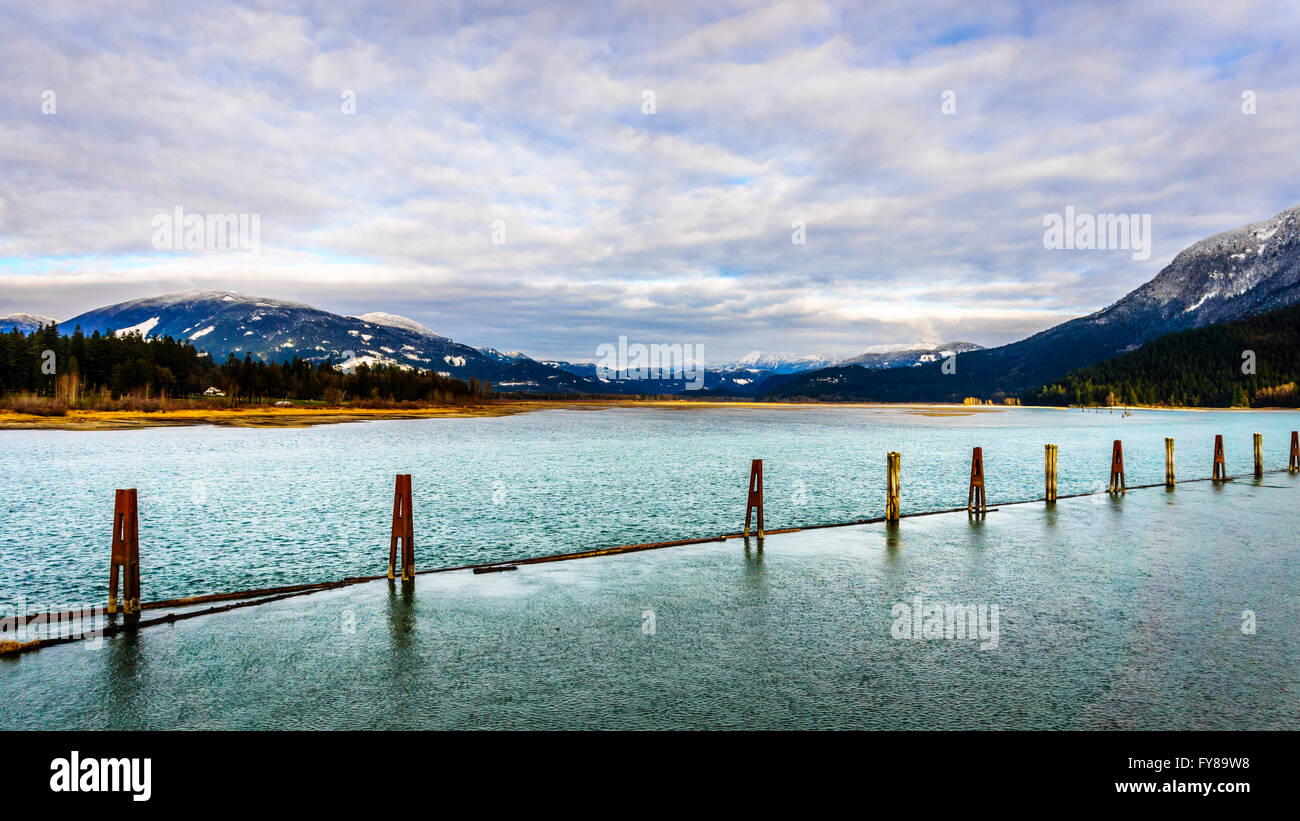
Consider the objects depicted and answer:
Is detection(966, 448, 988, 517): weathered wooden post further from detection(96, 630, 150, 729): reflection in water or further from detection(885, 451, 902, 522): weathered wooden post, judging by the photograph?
detection(96, 630, 150, 729): reflection in water

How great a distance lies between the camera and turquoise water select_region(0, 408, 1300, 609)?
20.5 m

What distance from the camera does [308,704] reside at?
883 centimetres

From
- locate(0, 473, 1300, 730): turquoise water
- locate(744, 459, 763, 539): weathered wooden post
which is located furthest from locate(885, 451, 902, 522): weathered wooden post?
locate(0, 473, 1300, 730): turquoise water

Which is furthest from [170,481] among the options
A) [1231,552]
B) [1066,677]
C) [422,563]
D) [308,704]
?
[1231,552]

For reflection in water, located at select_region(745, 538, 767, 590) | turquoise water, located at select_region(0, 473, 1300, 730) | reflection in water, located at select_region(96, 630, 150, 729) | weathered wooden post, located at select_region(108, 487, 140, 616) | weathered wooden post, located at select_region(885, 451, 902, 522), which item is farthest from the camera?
weathered wooden post, located at select_region(885, 451, 902, 522)

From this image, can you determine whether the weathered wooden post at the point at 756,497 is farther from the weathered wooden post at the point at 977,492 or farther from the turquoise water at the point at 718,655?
the weathered wooden post at the point at 977,492

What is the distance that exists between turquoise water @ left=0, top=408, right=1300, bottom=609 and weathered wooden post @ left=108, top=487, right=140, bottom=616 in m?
3.25

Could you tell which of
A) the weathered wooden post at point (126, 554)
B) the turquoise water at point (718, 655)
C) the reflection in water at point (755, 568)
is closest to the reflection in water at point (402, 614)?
the turquoise water at point (718, 655)

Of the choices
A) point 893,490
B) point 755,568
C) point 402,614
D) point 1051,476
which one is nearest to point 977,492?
point 893,490

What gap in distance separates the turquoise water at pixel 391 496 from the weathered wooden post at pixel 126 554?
325 centimetres

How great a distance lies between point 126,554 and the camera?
516 inches

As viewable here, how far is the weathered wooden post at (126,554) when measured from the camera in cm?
1296

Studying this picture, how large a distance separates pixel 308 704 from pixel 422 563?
11.5 m
